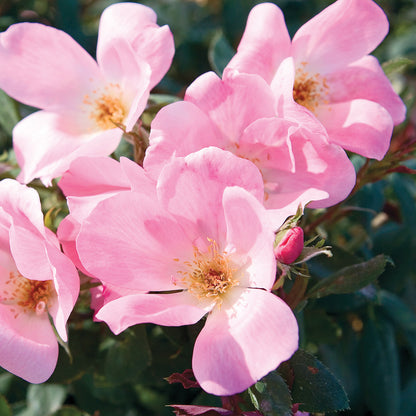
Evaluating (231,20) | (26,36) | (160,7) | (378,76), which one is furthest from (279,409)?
(160,7)

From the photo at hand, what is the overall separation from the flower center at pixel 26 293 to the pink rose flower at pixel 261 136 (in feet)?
1.00

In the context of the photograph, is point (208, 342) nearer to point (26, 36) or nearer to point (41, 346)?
point (41, 346)

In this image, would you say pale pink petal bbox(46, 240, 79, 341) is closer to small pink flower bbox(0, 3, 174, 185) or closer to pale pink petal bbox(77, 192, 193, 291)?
pale pink petal bbox(77, 192, 193, 291)

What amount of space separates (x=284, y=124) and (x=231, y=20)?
50.9 inches

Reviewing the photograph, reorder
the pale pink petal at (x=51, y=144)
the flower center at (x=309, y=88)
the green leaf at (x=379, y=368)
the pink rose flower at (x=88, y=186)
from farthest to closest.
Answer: the green leaf at (x=379, y=368), the flower center at (x=309, y=88), the pale pink petal at (x=51, y=144), the pink rose flower at (x=88, y=186)

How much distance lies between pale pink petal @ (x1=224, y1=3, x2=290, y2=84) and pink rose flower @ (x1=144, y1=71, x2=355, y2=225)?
7 centimetres

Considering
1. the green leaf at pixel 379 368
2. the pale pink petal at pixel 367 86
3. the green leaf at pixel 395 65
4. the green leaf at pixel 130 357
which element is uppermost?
the pale pink petal at pixel 367 86

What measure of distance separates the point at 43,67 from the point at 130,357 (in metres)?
0.56

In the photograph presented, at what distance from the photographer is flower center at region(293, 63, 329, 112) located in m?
1.01

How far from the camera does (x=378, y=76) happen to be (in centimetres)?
96

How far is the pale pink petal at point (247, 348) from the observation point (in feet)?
2.22

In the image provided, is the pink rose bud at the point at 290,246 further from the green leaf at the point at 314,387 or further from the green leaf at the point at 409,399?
the green leaf at the point at 409,399

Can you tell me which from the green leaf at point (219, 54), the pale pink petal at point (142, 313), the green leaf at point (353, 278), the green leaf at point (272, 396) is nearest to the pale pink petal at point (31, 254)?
the pale pink petal at point (142, 313)

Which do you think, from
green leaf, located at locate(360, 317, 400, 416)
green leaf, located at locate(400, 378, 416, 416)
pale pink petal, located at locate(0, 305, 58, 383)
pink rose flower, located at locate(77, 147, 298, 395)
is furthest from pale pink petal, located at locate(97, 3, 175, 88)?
green leaf, located at locate(400, 378, 416, 416)
